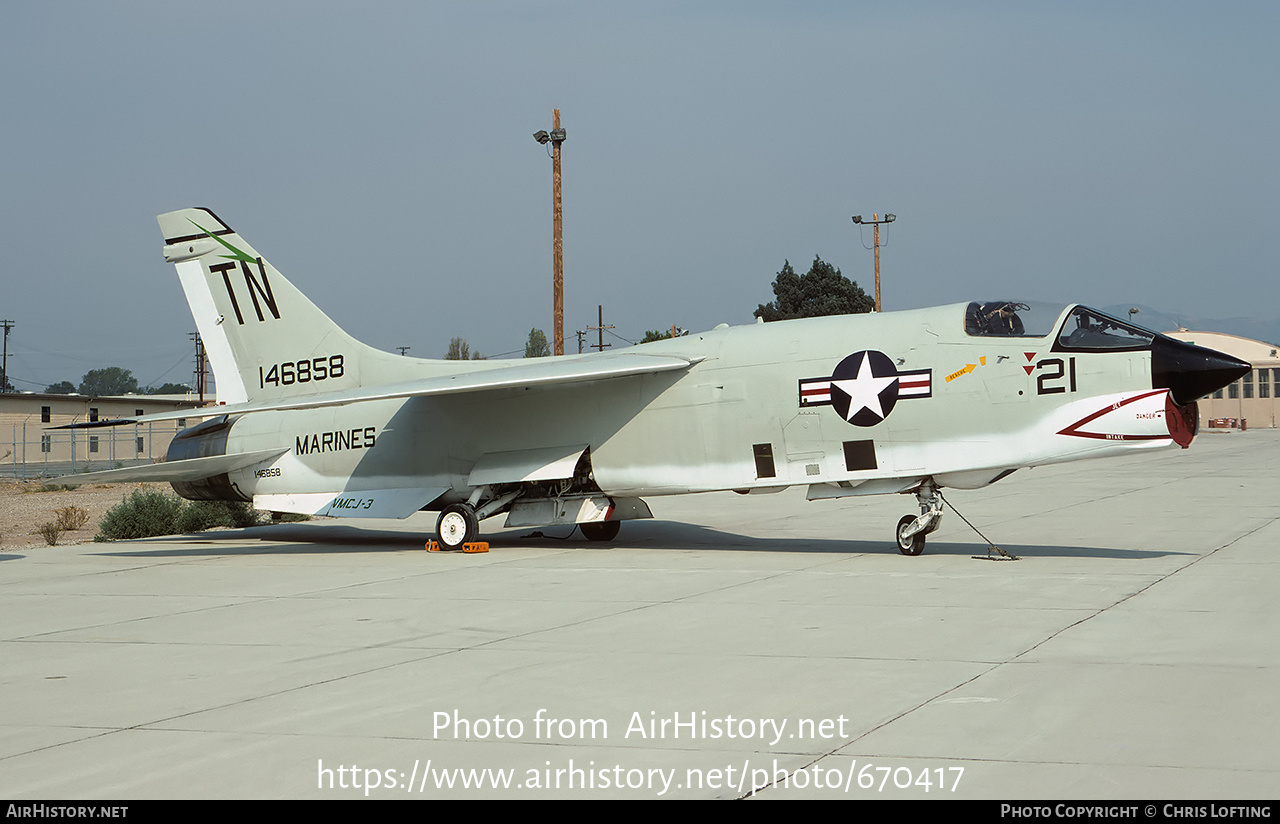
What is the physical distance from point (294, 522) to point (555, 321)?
807 centimetres

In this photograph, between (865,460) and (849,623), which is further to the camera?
(865,460)

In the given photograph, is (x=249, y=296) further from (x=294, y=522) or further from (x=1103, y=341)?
(x=1103, y=341)

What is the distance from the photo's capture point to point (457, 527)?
54.0 ft

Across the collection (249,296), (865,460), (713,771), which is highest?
(249,296)

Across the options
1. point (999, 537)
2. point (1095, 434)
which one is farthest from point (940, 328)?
point (999, 537)

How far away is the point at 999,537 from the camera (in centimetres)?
1664

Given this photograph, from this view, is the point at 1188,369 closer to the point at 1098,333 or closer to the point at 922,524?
the point at 1098,333

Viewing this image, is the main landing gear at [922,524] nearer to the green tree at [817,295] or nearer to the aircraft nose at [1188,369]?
the aircraft nose at [1188,369]

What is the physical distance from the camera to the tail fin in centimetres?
1862

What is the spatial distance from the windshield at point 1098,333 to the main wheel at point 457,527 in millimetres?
8317

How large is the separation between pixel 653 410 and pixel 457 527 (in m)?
3.41

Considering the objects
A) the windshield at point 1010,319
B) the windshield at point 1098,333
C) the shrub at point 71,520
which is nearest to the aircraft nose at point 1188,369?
the windshield at point 1098,333

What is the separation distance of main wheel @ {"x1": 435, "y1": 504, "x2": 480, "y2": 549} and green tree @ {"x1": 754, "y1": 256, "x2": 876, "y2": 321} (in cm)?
6385

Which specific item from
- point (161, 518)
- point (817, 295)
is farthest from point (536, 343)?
point (161, 518)
